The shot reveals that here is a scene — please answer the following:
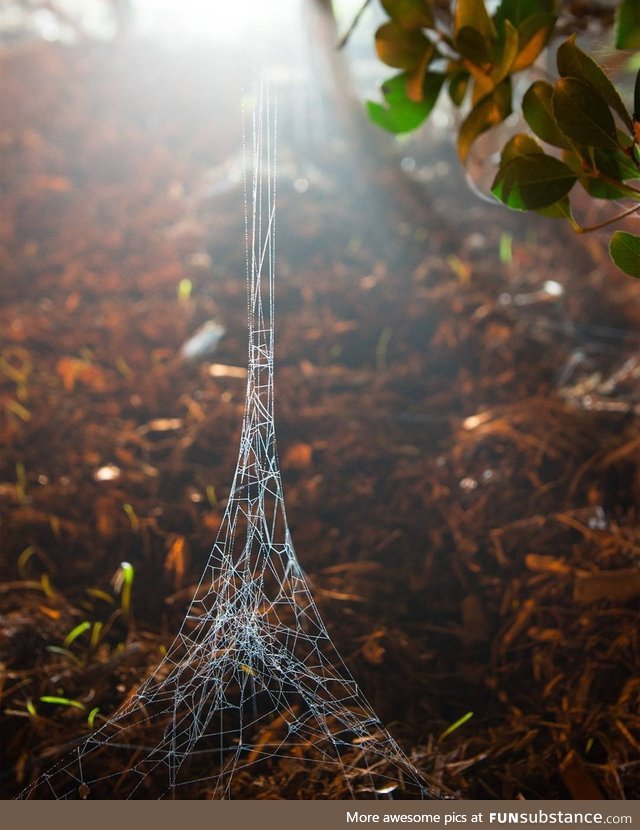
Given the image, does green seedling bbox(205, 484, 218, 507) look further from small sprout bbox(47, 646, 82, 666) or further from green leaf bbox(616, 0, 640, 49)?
green leaf bbox(616, 0, 640, 49)

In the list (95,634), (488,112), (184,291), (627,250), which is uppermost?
(488,112)

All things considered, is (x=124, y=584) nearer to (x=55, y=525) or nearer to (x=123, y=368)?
(x=55, y=525)

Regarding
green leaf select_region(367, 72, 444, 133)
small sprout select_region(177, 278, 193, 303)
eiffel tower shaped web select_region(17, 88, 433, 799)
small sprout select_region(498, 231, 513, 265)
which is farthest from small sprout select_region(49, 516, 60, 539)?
small sprout select_region(498, 231, 513, 265)

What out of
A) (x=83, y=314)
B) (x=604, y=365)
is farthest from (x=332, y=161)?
(x=604, y=365)

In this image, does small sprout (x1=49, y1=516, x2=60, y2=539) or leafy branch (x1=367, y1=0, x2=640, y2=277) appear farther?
small sprout (x1=49, y1=516, x2=60, y2=539)

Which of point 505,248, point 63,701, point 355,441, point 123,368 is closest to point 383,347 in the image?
point 355,441

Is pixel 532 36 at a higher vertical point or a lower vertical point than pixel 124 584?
higher

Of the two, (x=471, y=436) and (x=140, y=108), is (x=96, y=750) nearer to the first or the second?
(x=471, y=436)
